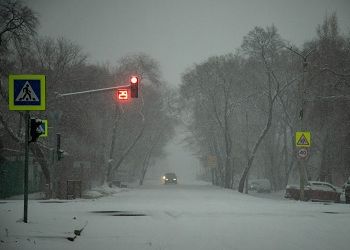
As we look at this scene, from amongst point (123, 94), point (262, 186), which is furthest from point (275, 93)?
point (123, 94)

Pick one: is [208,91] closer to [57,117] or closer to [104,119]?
[104,119]

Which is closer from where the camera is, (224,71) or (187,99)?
(224,71)

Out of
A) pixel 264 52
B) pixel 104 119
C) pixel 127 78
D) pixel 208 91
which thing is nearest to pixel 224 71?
pixel 208 91

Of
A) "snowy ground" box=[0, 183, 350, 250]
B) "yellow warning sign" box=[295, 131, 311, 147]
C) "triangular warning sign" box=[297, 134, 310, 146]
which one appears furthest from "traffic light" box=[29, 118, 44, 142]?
"triangular warning sign" box=[297, 134, 310, 146]

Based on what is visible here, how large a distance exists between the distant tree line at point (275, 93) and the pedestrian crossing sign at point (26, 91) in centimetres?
1993

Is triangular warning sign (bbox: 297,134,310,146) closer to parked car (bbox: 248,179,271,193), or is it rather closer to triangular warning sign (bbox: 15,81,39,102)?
triangular warning sign (bbox: 15,81,39,102)

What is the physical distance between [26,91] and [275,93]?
35.3 metres

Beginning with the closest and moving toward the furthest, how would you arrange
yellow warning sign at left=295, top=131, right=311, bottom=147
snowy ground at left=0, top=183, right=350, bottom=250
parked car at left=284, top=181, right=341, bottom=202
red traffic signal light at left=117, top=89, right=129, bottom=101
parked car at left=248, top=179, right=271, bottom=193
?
snowy ground at left=0, top=183, right=350, bottom=250, red traffic signal light at left=117, top=89, right=129, bottom=101, yellow warning sign at left=295, top=131, right=311, bottom=147, parked car at left=284, top=181, right=341, bottom=202, parked car at left=248, top=179, right=271, bottom=193

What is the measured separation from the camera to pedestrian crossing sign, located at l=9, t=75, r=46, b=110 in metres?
13.3

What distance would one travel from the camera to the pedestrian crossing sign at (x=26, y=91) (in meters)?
13.3

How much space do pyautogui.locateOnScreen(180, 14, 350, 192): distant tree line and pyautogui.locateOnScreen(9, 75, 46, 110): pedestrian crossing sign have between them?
65.4ft

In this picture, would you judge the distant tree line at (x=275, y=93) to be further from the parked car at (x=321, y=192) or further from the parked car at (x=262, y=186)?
the parked car at (x=321, y=192)

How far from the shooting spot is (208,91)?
51.9 metres

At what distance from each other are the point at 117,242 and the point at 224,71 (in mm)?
40384
